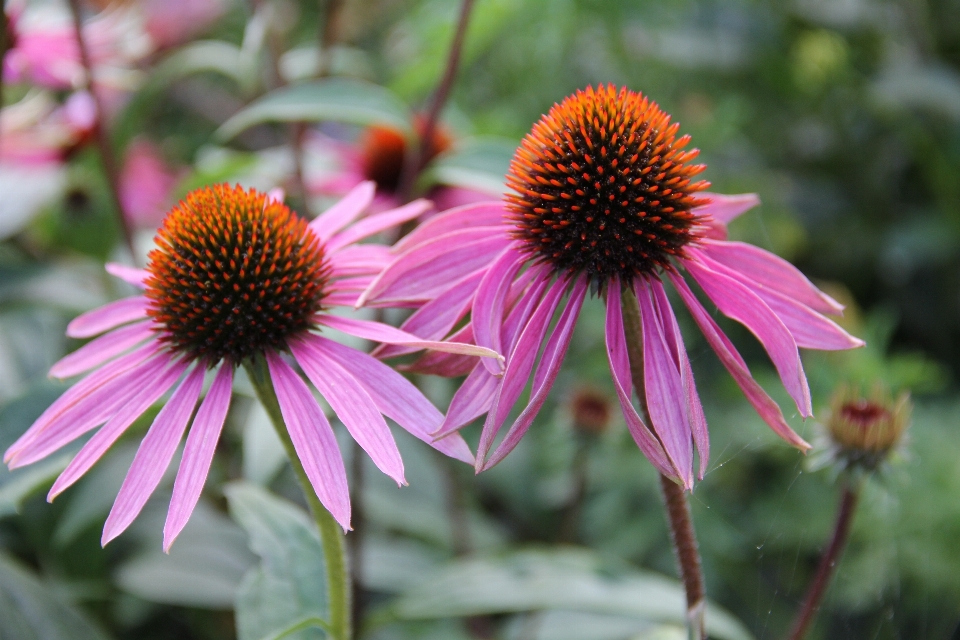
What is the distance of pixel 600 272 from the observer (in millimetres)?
516

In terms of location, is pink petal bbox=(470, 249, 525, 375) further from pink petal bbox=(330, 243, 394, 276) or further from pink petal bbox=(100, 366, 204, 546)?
pink petal bbox=(100, 366, 204, 546)

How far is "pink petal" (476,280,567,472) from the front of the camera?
0.45 m

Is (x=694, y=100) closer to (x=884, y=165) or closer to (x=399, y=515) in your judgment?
(x=884, y=165)

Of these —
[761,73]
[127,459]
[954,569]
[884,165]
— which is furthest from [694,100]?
[127,459]

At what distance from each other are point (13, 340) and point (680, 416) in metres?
1.07

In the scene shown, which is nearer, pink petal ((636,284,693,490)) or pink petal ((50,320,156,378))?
pink petal ((636,284,693,490))

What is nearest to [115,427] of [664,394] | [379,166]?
[664,394]

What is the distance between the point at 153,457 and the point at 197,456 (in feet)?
0.12

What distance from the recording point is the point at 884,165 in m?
1.92

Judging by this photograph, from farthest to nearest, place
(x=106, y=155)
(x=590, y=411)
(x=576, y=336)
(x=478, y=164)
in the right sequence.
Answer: (x=576, y=336) → (x=590, y=411) → (x=106, y=155) → (x=478, y=164)

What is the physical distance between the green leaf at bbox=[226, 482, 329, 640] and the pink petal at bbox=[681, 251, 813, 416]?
1.20 feet

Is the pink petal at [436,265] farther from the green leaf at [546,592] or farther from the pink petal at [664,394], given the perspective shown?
the green leaf at [546,592]

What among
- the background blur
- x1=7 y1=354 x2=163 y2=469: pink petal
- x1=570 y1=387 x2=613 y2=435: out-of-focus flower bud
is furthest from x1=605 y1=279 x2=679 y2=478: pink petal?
x1=570 y1=387 x2=613 y2=435: out-of-focus flower bud

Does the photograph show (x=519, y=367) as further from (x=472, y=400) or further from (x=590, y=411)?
(x=590, y=411)
